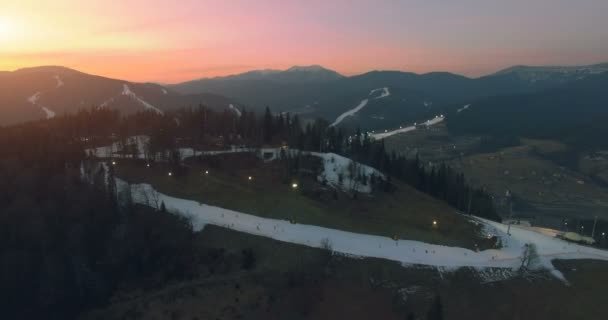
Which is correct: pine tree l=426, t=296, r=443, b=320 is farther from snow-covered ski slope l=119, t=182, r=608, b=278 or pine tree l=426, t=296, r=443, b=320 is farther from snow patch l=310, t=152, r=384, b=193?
snow patch l=310, t=152, r=384, b=193

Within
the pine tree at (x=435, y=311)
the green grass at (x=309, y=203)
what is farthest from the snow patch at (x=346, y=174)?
the pine tree at (x=435, y=311)

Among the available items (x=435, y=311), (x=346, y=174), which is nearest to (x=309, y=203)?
(x=346, y=174)

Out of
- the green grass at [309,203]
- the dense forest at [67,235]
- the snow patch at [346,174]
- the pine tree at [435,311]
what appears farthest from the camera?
the snow patch at [346,174]

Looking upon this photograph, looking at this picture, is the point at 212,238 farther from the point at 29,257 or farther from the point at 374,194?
the point at 374,194

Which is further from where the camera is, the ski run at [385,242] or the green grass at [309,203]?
the green grass at [309,203]

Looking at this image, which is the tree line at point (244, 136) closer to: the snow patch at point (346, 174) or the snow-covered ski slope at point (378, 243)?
the snow patch at point (346, 174)

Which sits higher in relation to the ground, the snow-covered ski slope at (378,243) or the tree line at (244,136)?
the tree line at (244,136)

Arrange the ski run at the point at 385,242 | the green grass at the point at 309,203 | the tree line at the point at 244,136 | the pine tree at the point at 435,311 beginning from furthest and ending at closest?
1. the tree line at the point at 244,136
2. the green grass at the point at 309,203
3. the ski run at the point at 385,242
4. the pine tree at the point at 435,311

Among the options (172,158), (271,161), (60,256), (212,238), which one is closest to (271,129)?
(271,161)
